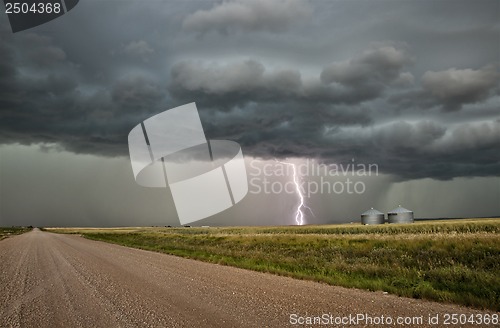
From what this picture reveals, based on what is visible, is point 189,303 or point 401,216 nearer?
point 189,303

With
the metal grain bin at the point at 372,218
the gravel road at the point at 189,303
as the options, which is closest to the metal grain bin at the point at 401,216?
the metal grain bin at the point at 372,218

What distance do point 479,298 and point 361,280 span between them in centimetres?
415

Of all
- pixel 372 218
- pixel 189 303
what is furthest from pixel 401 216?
pixel 189 303

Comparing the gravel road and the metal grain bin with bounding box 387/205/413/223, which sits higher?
the gravel road

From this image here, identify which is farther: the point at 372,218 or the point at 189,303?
the point at 372,218

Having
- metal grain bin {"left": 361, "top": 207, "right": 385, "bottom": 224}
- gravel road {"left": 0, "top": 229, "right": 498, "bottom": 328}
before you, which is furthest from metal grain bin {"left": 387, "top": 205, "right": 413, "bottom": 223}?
gravel road {"left": 0, "top": 229, "right": 498, "bottom": 328}

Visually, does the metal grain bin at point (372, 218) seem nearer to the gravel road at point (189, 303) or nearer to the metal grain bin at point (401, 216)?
the metal grain bin at point (401, 216)

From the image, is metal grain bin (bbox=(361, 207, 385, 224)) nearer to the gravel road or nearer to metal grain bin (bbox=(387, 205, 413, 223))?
metal grain bin (bbox=(387, 205, 413, 223))

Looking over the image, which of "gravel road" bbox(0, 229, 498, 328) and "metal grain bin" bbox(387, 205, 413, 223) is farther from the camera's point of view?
"metal grain bin" bbox(387, 205, 413, 223)

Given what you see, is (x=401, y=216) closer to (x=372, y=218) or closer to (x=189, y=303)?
(x=372, y=218)

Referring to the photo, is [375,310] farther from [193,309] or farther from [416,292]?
[193,309]

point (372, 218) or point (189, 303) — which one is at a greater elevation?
point (189, 303)


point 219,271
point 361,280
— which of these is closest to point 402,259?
point 361,280

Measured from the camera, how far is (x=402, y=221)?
326 ft
